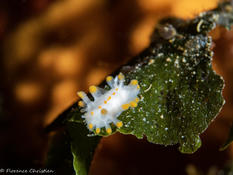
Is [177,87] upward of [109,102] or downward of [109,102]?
downward

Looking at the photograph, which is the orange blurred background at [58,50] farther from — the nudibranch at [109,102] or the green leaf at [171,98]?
the nudibranch at [109,102]

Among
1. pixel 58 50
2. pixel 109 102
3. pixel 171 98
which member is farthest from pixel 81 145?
pixel 58 50

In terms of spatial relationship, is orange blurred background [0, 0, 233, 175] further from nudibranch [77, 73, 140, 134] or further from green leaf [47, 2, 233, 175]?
nudibranch [77, 73, 140, 134]

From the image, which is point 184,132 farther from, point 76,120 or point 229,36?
point 229,36

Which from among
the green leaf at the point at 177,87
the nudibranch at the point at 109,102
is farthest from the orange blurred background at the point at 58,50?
the nudibranch at the point at 109,102

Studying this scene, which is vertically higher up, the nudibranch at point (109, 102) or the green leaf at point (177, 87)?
the nudibranch at point (109, 102)

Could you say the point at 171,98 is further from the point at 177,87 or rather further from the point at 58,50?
the point at 58,50
